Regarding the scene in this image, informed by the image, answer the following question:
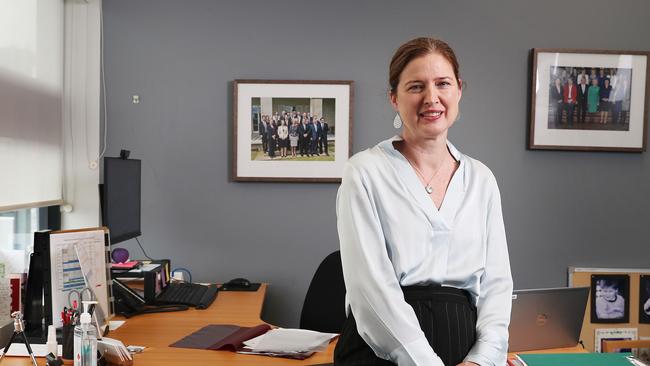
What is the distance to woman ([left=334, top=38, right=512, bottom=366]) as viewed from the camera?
140cm

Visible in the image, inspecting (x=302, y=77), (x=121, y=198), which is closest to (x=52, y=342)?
(x=121, y=198)

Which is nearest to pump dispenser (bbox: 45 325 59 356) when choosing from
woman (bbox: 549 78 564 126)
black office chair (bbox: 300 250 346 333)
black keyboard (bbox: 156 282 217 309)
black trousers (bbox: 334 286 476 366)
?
black keyboard (bbox: 156 282 217 309)

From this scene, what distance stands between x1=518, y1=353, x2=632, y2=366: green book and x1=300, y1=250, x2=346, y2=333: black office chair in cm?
93

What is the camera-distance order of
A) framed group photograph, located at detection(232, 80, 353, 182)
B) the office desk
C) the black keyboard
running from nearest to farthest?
1. the office desk
2. the black keyboard
3. framed group photograph, located at detection(232, 80, 353, 182)

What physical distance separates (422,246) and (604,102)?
98.6 inches

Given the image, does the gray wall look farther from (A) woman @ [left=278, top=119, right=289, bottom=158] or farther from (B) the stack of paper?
(B) the stack of paper

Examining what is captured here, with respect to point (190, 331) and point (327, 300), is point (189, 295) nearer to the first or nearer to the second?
point (190, 331)

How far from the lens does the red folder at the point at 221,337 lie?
82.9 inches

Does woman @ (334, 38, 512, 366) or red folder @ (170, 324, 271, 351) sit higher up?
woman @ (334, 38, 512, 366)

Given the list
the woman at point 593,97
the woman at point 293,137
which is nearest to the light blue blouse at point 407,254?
the woman at point 293,137

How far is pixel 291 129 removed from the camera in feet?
11.2

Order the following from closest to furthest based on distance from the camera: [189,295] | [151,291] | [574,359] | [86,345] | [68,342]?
[86,345]
[68,342]
[574,359]
[151,291]
[189,295]

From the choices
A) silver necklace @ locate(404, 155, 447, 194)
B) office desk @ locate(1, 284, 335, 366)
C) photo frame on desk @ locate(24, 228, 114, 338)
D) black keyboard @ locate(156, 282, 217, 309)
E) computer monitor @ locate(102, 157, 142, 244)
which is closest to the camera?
silver necklace @ locate(404, 155, 447, 194)

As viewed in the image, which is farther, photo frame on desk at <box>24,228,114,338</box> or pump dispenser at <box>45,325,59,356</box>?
photo frame on desk at <box>24,228,114,338</box>
